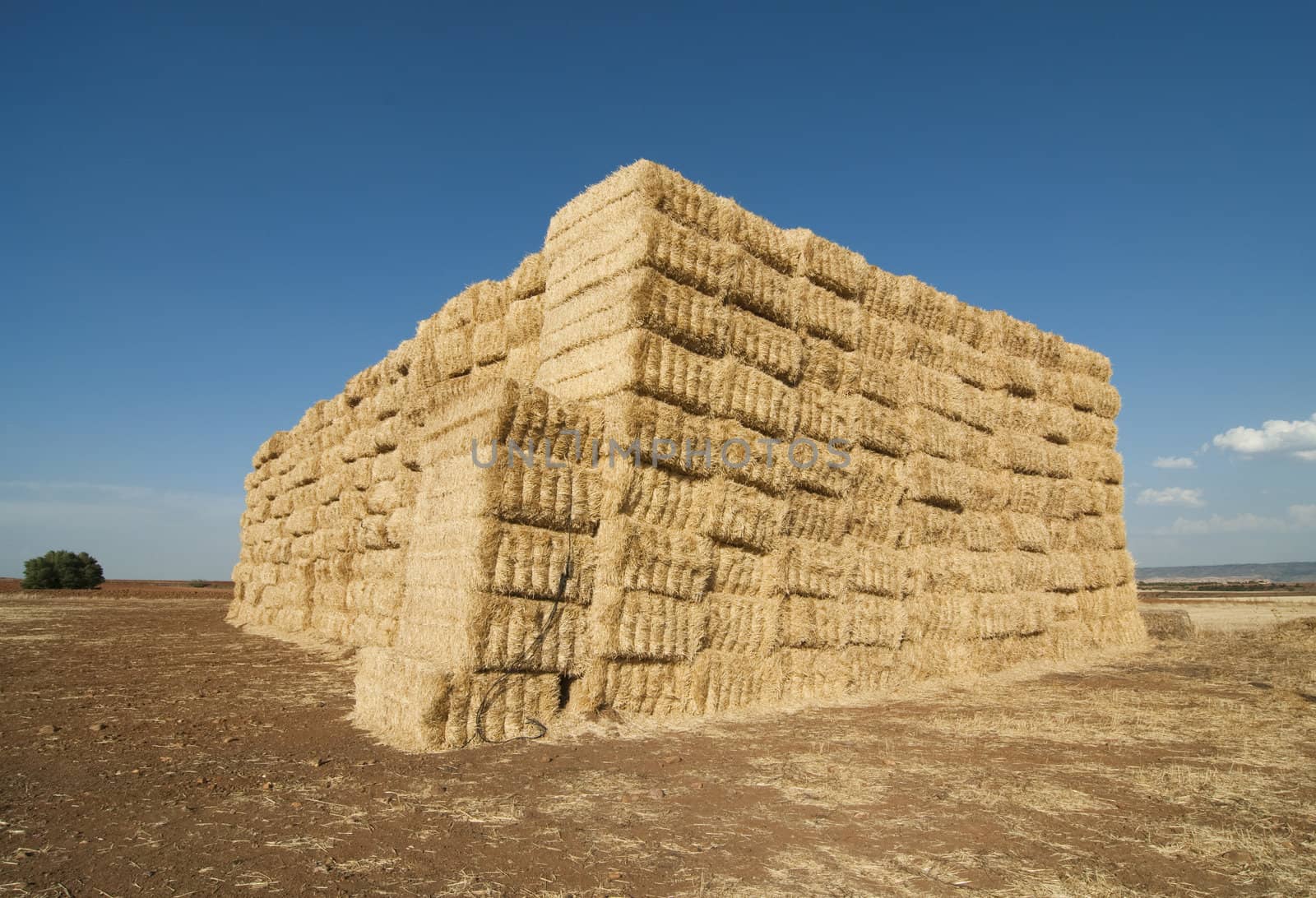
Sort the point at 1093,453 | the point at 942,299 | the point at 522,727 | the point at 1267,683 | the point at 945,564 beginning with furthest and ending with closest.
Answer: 1. the point at 1093,453
2. the point at 942,299
3. the point at 945,564
4. the point at 1267,683
5. the point at 522,727

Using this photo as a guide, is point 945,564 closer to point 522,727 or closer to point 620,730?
point 620,730

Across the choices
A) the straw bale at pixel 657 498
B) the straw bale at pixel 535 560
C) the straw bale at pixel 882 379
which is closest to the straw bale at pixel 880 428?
the straw bale at pixel 882 379

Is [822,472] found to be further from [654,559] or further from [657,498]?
[654,559]

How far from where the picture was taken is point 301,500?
17.7 m

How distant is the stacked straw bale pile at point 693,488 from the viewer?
7.14 metres

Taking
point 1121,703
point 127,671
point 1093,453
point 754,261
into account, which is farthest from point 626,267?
point 1093,453

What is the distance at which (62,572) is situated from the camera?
35.7 metres

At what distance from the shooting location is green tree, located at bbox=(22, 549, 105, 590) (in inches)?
1367

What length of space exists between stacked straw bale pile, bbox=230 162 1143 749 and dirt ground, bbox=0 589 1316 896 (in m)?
0.76

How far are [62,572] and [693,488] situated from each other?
38862mm

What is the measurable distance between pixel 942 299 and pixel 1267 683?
269 inches

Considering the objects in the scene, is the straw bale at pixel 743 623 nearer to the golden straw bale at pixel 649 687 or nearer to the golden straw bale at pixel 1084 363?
the golden straw bale at pixel 649 687

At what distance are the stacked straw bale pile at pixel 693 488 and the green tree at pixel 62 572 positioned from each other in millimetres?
28591

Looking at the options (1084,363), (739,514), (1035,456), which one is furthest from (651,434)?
(1084,363)
